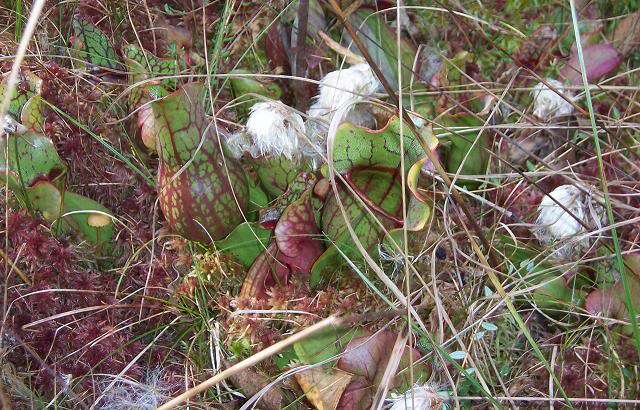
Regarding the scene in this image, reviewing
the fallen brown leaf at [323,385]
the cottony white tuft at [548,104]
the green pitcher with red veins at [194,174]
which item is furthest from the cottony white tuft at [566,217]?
the green pitcher with red veins at [194,174]

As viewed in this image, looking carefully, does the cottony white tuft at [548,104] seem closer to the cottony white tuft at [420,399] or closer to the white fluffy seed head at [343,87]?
the white fluffy seed head at [343,87]

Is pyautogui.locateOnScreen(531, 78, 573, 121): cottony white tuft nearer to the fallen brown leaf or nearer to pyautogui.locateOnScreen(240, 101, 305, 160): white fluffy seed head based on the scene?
pyautogui.locateOnScreen(240, 101, 305, 160): white fluffy seed head

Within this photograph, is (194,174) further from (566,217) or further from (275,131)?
(566,217)

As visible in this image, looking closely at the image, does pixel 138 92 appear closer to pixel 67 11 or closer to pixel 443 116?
pixel 67 11

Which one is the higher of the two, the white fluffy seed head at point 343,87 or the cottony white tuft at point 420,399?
the white fluffy seed head at point 343,87

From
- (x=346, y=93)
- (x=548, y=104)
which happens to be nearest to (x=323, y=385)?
(x=346, y=93)

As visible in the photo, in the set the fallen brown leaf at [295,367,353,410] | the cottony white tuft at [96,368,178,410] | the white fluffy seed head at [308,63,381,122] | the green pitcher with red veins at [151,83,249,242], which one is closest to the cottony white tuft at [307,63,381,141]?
the white fluffy seed head at [308,63,381,122]
